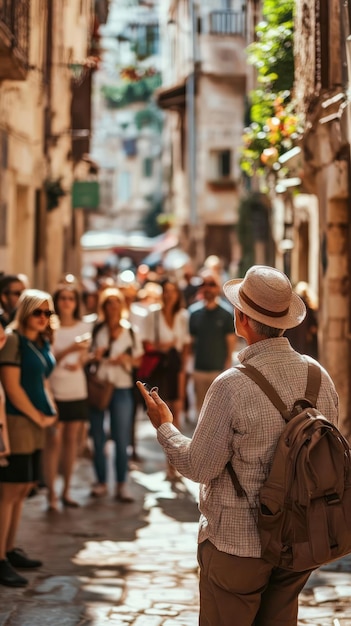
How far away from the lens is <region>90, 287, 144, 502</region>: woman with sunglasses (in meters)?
11.2

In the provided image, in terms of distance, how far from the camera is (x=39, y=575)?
7918mm

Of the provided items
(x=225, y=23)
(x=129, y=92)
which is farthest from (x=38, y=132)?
(x=129, y=92)

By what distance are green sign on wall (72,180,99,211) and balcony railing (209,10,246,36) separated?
1411 cm

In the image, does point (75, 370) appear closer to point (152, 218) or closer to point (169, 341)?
point (169, 341)

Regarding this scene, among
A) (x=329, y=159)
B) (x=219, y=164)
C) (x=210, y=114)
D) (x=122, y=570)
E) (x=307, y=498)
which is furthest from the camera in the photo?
(x=219, y=164)

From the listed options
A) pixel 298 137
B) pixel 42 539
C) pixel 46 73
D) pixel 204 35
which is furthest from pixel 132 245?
pixel 42 539

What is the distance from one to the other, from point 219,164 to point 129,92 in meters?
32.9

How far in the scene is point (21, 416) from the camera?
315 inches

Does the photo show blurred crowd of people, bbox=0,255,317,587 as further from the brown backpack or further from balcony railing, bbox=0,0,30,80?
the brown backpack

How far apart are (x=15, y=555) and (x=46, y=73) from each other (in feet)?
47.4

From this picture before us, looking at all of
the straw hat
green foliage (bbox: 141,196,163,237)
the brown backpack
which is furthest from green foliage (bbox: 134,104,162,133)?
the brown backpack

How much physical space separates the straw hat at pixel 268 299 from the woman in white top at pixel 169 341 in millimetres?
8029

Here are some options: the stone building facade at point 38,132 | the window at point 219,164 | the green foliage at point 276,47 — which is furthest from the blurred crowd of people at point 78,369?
the window at point 219,164

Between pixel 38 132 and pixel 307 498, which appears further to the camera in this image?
pixel 38 132
